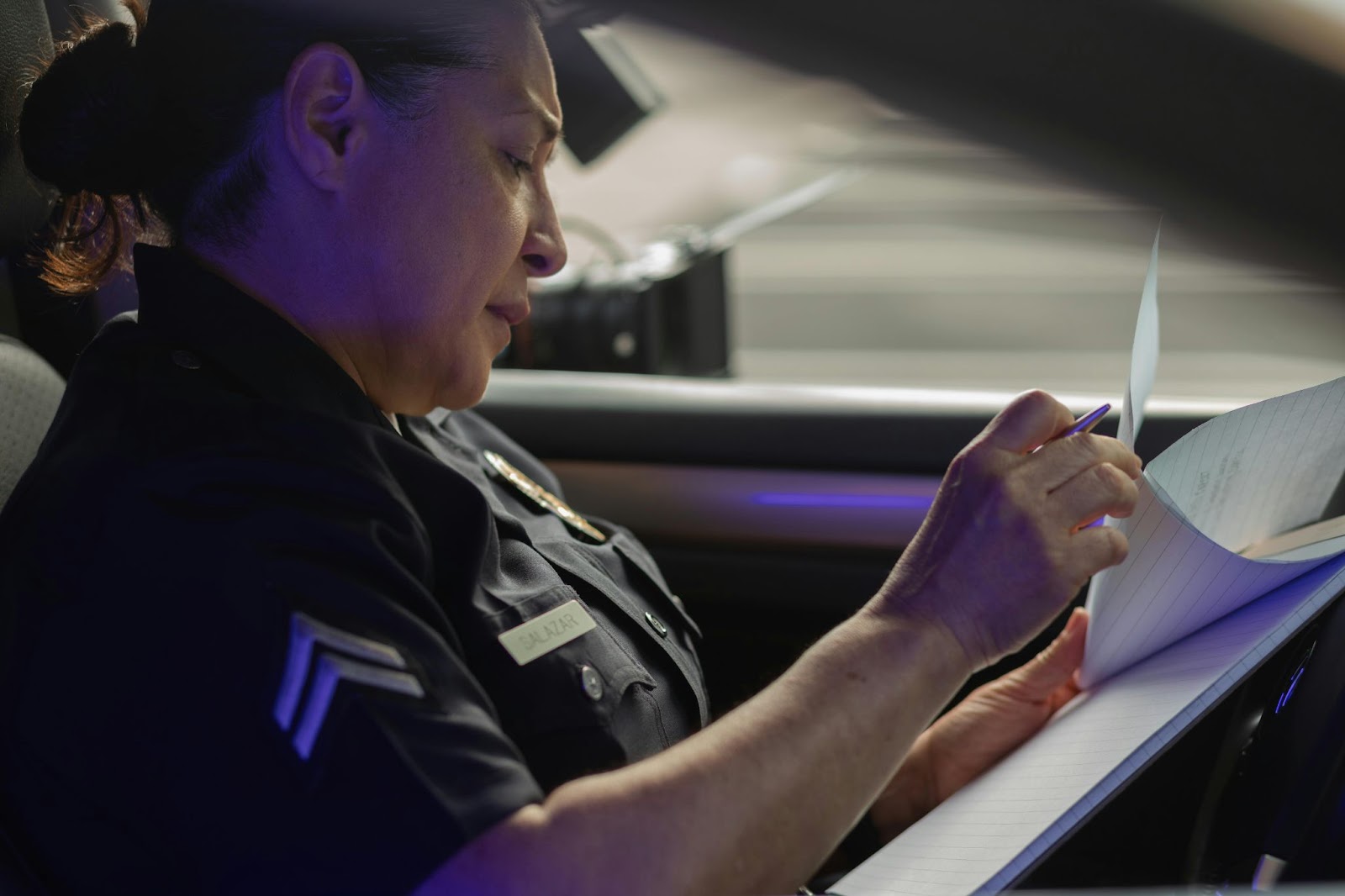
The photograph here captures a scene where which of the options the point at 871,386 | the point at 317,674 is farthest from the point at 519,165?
the point at 871,386

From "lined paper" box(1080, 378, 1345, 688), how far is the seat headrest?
36.7 inches

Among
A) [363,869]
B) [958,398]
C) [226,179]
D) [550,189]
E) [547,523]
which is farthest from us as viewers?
[958,398]

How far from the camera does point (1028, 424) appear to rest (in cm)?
89

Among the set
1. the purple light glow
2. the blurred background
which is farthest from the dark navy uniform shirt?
the purple light glow

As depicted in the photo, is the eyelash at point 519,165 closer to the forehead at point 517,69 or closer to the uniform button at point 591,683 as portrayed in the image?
the forehead at point 517,69

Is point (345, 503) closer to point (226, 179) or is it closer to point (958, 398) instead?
point (226, 179)

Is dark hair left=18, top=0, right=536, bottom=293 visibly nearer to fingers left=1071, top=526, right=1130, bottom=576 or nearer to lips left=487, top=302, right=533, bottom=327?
lips left=487, top=302, right=533, bottom=327

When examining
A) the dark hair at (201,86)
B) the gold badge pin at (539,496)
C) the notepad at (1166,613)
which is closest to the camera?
the notepad at (1166,613)

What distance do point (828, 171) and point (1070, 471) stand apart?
2175 mm

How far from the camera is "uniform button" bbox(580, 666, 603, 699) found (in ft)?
3.04

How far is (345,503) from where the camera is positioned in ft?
2.66

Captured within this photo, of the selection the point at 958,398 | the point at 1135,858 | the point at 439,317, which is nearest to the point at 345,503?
the point at 439,317

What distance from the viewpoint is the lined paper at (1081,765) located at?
2.56 feet

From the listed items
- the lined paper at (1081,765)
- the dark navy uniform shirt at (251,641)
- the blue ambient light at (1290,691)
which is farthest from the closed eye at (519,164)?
the blue ambient light at (1290,691)
